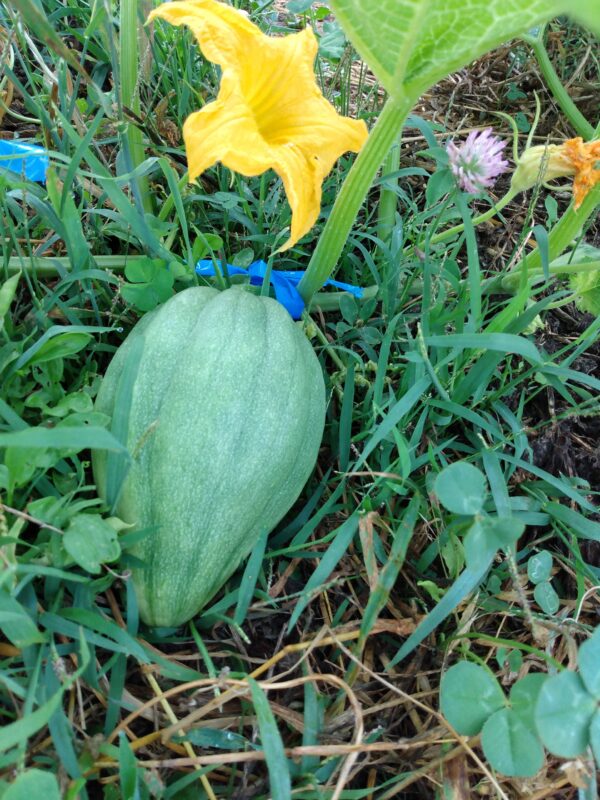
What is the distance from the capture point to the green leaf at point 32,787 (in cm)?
84

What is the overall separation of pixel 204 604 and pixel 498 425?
0.74 metres

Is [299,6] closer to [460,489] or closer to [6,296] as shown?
[6,296]

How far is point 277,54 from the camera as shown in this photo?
124 centimetres

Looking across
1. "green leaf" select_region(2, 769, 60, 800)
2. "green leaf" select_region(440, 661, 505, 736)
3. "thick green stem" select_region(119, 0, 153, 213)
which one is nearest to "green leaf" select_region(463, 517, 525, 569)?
"green leaf" select_region(440, 661, 505, 736)

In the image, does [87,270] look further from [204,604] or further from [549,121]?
[549,121]

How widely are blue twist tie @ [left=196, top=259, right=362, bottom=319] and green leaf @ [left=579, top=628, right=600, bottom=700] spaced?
894mm

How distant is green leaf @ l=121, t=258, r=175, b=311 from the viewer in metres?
1.40

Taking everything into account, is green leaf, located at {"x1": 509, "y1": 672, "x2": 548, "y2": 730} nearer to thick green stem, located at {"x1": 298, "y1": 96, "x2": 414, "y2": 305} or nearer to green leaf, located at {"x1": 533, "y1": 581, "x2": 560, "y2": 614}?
green leaf, located at {"x1": 533, "y1": 581, "x2": 560, "y2": 614}

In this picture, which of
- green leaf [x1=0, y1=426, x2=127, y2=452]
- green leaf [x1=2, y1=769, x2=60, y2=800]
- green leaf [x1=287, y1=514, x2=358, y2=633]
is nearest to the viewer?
green leaf [x1=2, y1=769, x2=60, y2=800]

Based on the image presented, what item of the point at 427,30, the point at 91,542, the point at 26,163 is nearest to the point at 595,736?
the point at 91,542

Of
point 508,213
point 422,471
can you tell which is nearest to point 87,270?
point 422,471

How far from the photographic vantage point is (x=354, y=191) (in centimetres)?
134

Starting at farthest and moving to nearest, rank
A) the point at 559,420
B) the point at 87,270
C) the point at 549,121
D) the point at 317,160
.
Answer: the point at 549,121 → the point at 559,420 → the point at 87,270 → the point at 317,160

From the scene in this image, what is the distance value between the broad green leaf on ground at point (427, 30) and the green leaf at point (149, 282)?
57 cm
